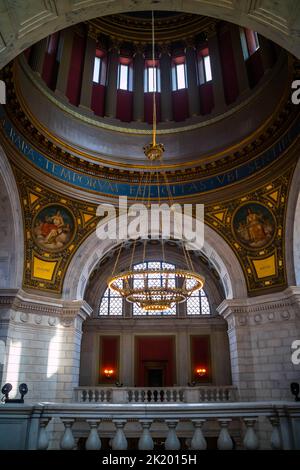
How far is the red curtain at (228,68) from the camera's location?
15.5m

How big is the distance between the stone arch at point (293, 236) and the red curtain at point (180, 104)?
6194 millimetres

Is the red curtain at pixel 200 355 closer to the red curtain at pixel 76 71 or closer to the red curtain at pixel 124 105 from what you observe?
the red curtain at pixel 124 105

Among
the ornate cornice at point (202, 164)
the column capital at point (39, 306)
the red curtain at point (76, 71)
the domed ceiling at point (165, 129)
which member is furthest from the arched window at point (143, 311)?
the red curtain at point (76, 71)

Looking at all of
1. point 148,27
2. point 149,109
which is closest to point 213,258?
point 149,109

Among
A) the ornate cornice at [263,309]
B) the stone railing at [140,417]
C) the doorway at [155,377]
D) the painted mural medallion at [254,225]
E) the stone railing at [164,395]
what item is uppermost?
the painted mural medallion at [254,225]

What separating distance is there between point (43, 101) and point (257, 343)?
38.3 feet

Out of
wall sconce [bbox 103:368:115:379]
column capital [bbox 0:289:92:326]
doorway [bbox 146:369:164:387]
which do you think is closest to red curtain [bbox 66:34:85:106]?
column capital [bbox 0:289:92:326]

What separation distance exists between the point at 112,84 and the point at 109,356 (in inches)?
494

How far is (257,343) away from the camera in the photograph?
13.3 metres

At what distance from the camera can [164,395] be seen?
45.2 feet

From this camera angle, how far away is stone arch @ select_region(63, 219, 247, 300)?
1440 cm

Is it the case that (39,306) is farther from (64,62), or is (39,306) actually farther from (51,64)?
(64,62)

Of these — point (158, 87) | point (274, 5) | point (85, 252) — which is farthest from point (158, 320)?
point (274, 5)

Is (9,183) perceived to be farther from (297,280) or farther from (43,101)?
(297,280)
